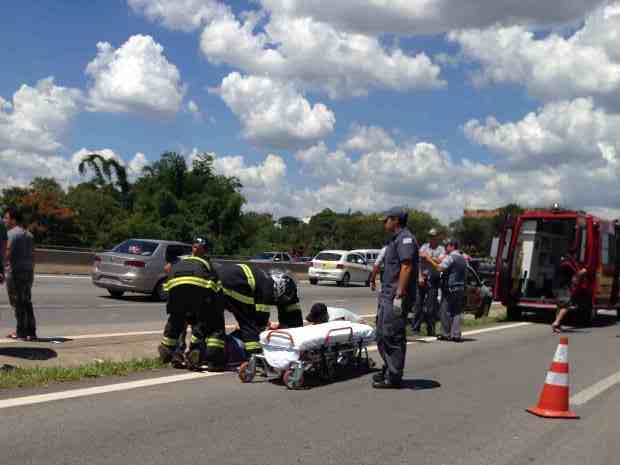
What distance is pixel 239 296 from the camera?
8.36 m

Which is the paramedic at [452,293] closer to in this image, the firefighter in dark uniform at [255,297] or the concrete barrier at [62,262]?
the firefighter in dark uniform at [255,297]

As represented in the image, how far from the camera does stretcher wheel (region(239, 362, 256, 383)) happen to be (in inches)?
309

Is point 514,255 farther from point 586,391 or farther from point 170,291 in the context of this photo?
point 170,291

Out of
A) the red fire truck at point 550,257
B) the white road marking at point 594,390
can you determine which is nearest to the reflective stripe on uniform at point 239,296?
the white road marking at point 594,390

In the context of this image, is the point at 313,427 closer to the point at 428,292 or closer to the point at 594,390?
the point at 594,390

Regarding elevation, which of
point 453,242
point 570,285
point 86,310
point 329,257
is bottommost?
point 86,310

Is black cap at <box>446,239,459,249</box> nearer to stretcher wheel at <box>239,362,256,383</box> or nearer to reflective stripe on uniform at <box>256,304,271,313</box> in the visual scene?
reflective stripe on uniform at <box>256,304,271,313</box>

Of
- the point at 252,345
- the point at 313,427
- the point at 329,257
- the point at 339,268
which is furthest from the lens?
the point at 329,257

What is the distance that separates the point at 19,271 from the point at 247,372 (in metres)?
3.87

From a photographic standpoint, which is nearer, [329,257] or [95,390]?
[95,390]

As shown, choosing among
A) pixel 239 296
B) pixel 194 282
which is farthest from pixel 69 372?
pixel 239 296

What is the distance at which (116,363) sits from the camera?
847cm

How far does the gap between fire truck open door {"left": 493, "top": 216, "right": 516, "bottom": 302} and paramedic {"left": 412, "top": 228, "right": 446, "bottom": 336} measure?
4213mm

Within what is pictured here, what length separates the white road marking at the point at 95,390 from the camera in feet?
21.2
